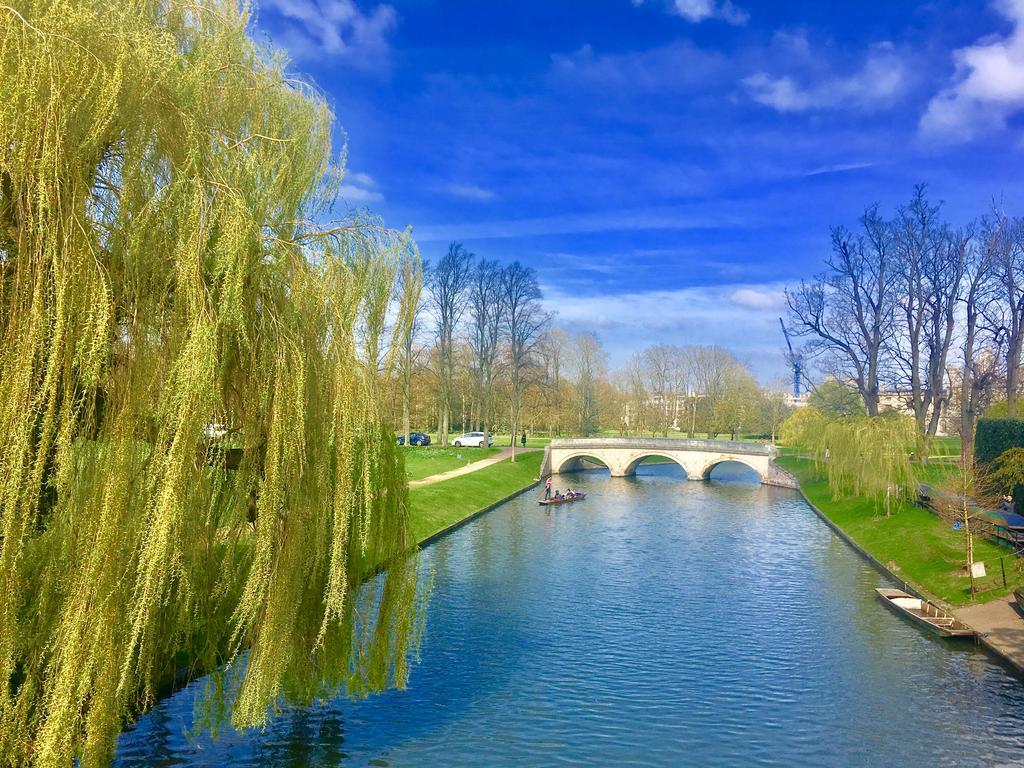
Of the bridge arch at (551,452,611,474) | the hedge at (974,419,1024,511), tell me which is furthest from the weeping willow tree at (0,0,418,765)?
the bridge arch at (551,452,611,474)

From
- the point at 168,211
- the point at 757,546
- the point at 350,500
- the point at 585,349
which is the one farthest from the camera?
the point at 585,349

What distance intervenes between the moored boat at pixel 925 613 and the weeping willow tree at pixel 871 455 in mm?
13149

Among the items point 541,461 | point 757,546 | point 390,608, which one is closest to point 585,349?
point 541,461

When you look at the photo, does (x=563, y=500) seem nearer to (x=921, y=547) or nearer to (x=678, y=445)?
(x=678, y=445)

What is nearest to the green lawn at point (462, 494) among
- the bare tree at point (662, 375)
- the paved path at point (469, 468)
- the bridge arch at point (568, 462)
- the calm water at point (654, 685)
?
the paved path at point (469, 468)

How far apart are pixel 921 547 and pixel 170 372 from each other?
91.6 ft

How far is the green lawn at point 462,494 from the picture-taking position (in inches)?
1377

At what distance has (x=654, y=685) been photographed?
1705 centimetres

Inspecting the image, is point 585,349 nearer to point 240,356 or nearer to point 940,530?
point 940,530

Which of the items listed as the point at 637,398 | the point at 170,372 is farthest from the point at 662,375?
the point at 170,372

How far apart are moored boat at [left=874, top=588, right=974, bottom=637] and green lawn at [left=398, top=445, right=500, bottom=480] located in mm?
26737

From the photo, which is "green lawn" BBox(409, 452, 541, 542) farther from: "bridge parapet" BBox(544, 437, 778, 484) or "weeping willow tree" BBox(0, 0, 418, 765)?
"weeping willow tree" BBox(0, 0, 418, 765)

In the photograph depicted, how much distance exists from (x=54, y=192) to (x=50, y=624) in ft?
17.0

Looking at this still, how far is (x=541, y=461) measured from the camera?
63.1 m
